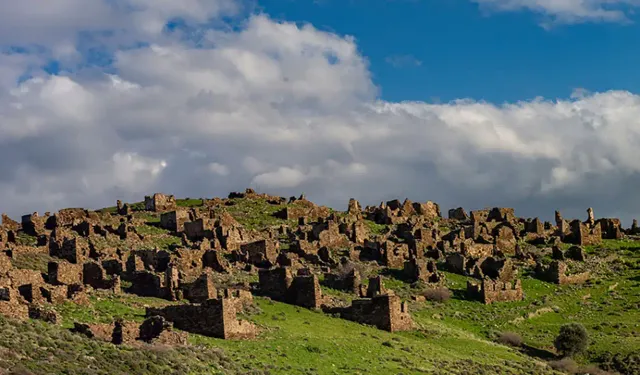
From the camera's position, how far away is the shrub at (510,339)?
66.3m

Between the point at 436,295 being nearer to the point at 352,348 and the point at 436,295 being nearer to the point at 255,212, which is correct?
the point at 352,348

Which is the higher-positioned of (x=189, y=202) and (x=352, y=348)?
(x=189, y=202)

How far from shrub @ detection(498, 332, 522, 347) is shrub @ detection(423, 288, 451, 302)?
7810 mm

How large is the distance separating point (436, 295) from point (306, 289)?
15.9 m

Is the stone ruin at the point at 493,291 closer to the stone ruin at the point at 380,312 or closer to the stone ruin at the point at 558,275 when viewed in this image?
the stone ruin at the point at 558,275

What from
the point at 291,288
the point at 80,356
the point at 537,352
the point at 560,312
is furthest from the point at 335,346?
the point at 560,312

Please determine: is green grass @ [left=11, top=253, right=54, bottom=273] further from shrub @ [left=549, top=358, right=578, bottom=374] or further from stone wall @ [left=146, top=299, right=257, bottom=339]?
shrub @ [left=549, top=358, right=578, bottom=374]

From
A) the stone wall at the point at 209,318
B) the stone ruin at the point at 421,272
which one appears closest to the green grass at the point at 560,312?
the stone ruin at the point at 421,272

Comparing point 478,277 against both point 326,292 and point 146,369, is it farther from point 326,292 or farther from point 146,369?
point 146,369

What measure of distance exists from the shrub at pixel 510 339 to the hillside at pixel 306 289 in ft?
1.08

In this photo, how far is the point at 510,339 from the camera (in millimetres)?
66688

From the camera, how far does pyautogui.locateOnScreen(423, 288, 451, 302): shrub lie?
2943 inches

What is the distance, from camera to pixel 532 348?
66.1 metres

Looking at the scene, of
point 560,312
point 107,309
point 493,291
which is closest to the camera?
point 107,309
